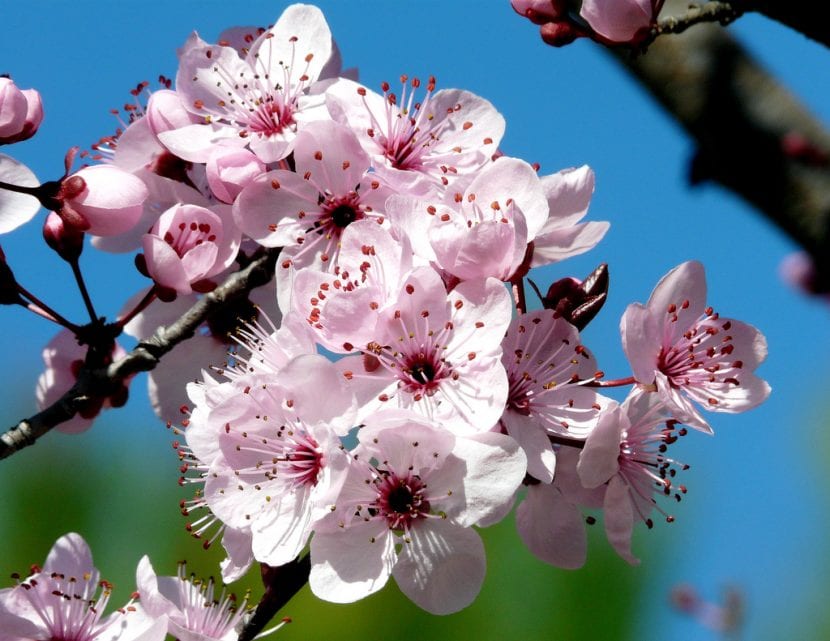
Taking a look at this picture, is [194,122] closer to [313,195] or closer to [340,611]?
[313,195]

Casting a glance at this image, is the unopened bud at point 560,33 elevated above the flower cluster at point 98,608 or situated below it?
above

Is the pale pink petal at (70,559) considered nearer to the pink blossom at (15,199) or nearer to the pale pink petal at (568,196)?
the pink blossom at (15,199)

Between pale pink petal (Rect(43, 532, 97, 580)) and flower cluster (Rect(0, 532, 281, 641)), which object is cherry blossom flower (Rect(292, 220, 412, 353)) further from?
pale pink petal (Rect(43, 532, 97, 580))

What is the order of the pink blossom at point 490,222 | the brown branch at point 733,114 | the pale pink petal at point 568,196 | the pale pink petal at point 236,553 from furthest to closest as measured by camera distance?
the brown branch at point 733,114 → the pale pink petal at point 568,196 → the pale pink petal at point 236,553 → the pink blossom at point 490,222

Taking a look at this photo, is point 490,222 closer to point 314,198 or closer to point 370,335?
point 370,335

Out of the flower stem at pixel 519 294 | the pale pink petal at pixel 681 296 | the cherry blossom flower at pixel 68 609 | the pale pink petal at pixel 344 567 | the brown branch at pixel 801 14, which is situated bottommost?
the cherry blossom flower at pixel 68 609

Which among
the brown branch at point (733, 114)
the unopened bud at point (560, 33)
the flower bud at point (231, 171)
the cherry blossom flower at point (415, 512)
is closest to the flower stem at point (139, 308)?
the flower bud at point (231, 171)

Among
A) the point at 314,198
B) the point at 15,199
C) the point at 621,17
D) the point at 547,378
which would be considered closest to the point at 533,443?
the point at 547,378

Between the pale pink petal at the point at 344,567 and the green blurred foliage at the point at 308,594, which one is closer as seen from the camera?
the pale pink petal at the point at 344,567
